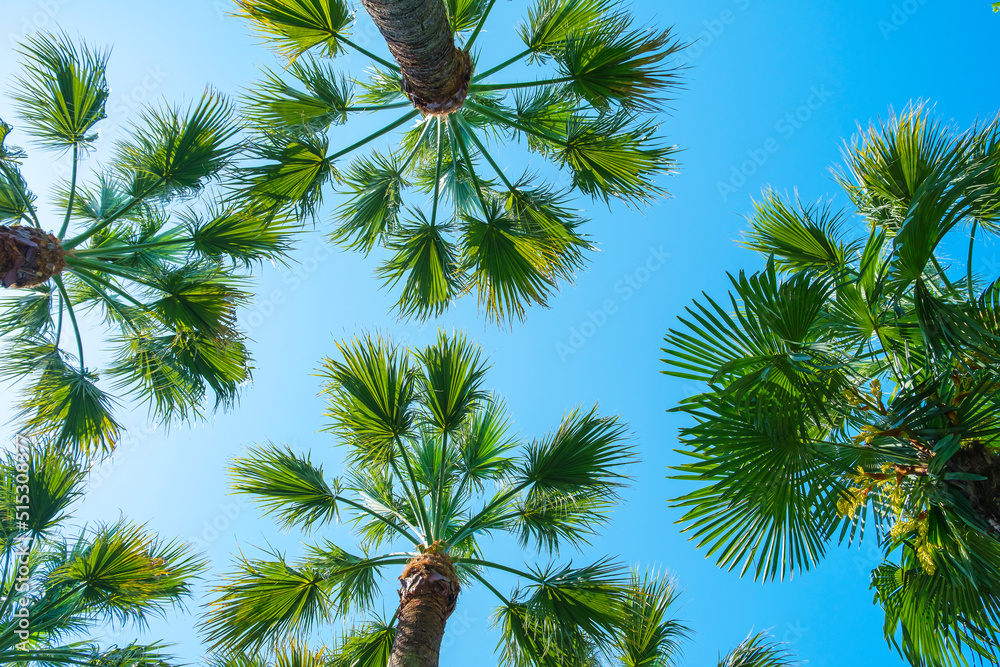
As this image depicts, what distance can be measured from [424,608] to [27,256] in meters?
4.59

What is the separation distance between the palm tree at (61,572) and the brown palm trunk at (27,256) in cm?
146

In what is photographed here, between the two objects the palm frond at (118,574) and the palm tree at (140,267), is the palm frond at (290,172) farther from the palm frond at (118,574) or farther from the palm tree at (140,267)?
the palm frond at (118,574)

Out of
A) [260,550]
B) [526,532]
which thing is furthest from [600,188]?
[260,550]

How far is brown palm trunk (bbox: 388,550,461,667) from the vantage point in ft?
13.5

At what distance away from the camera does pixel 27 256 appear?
4984mm

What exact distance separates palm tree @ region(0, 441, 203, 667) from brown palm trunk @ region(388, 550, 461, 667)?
235 cm

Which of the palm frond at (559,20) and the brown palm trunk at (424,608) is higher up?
the palm frond at (559,20)

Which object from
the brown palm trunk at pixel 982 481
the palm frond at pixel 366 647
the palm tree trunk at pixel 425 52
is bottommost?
the palm frond at pixel 366 647

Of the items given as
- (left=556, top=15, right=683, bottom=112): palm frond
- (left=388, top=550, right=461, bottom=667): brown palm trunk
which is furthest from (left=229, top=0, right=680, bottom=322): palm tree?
(left=388, top=550, right=461, bottom=667): brown palm trunk

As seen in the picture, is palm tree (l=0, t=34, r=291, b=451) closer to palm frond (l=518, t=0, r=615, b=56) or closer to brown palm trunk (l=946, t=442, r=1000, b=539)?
palm frond (l=518, t=0, r=615, b=56)

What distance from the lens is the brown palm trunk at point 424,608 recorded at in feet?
13.5

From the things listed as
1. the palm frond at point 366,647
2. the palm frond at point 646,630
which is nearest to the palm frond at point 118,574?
the palm frond at point 366,647

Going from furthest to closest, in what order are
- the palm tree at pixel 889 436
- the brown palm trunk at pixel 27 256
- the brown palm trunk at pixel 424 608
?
1. the brown palm trunk at pixel 27 256
2. the brown palm trunk at pixel 424 608
3. the palm tree at pixel 889 436

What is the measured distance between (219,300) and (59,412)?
202 centimetres
